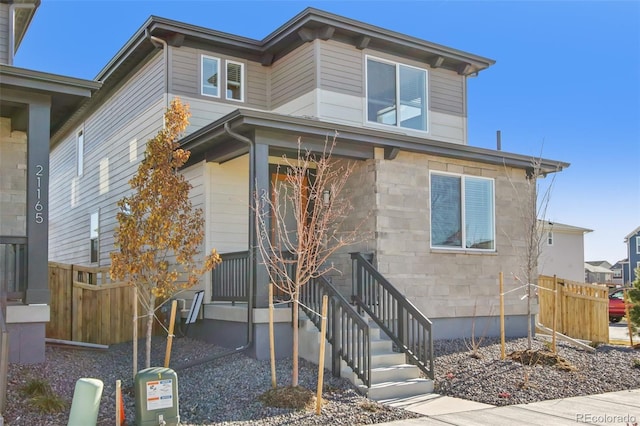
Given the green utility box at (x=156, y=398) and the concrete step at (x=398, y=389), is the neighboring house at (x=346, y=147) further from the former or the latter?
the green utility box at (x=156, y=398)

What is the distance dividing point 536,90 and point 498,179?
7.51m

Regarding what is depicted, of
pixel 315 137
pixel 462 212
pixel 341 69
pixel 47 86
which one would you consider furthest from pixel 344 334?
pixel 341 69

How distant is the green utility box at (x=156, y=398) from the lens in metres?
6.21

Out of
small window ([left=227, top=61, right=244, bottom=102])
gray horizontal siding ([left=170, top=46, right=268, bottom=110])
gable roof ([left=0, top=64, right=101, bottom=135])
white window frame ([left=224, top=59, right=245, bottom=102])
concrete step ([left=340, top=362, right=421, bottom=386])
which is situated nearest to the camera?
gable roof ([left=0, top=64, right=101, bottom=135])

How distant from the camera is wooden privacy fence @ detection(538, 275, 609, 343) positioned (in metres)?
13.6

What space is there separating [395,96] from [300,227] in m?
7.12

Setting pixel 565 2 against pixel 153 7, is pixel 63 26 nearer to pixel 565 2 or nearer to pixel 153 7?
pixel 153 7

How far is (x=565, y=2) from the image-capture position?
43.7 ft

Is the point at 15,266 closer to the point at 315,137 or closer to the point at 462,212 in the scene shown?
the point at 315,137

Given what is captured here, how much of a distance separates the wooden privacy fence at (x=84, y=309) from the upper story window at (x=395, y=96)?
6.38 m

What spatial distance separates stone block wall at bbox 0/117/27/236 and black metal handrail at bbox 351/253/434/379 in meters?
5.53

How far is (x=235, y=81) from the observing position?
13.9 metres

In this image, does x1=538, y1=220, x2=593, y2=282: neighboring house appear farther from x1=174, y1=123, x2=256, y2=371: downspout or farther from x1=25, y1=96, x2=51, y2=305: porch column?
x1=25, y1=96, x2=51, y2=305: porch column

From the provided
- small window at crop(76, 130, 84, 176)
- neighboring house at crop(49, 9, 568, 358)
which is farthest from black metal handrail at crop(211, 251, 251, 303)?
small window at crop(76, 130, 84, 176)
